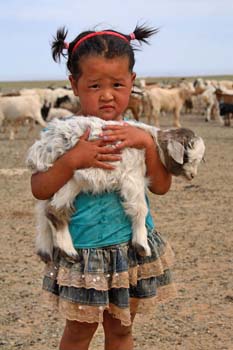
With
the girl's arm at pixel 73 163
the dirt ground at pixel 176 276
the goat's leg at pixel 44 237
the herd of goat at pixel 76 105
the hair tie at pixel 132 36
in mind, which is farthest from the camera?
the herd of goat at pixel 76 105

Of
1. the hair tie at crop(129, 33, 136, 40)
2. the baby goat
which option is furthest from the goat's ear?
the hair tie at crop(129, 33, 136, 40)

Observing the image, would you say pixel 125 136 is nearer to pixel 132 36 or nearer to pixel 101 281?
pixel 132 36

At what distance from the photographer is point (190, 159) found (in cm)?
263

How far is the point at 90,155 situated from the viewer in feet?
8.51

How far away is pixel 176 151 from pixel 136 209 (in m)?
0.28

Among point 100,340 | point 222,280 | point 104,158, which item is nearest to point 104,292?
point 104,158

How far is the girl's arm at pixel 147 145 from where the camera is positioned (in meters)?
2.64

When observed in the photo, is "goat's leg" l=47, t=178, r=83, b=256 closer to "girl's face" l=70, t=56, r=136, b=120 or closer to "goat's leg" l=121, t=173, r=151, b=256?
"goat's leg" l=121, t=173, r=151, b=256

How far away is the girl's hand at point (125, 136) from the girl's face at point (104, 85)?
9 centimetres

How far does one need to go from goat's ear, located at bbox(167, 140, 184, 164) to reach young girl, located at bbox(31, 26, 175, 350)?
0.26 feet

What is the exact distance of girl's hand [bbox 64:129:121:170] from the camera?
8.48ft

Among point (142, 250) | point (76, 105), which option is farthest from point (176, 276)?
point (76, 105)

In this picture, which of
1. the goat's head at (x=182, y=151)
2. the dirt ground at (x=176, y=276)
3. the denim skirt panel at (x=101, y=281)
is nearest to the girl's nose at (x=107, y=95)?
the goat's head at (x=182, y=151)

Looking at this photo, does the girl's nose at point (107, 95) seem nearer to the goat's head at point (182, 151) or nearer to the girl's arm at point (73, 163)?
the girl's arm at point (73, 163)
